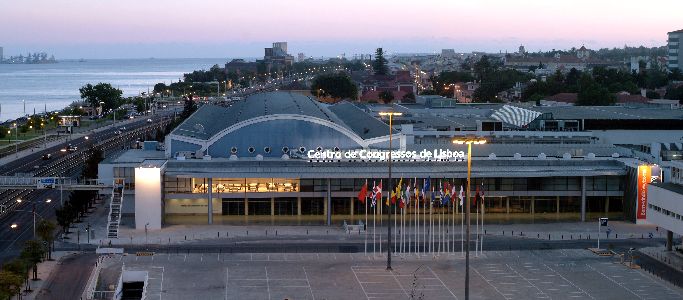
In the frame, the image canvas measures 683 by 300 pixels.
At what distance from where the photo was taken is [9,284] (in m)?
51.9

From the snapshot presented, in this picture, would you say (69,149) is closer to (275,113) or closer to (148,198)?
(275,113)

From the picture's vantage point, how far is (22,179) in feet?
288

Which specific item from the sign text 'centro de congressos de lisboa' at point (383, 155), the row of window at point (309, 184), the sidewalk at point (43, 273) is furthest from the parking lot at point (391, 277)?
the sign text 'centro de congressos de lisboa' at point (383, 155)

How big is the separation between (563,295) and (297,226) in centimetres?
2798

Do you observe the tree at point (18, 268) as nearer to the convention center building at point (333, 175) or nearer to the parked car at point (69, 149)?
the convention center building at point (333, 175)

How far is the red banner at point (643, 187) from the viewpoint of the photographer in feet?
269

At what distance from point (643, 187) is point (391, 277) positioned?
30.5m

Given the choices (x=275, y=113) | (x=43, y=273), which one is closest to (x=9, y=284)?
(x=43, y=273)

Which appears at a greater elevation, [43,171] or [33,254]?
[33,254]

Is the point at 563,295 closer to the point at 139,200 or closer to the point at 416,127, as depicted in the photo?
the point at 139,200

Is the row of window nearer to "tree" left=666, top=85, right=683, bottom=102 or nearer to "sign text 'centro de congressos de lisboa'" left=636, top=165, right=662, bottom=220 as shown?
"sign text 'centro de congressos de lisboa'" left=636, top=165, right=662, bottom=220

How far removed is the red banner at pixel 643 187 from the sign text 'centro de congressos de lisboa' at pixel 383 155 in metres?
14.8

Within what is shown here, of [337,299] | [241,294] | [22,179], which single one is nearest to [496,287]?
[337,299]

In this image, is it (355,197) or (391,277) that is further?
(355,197)
